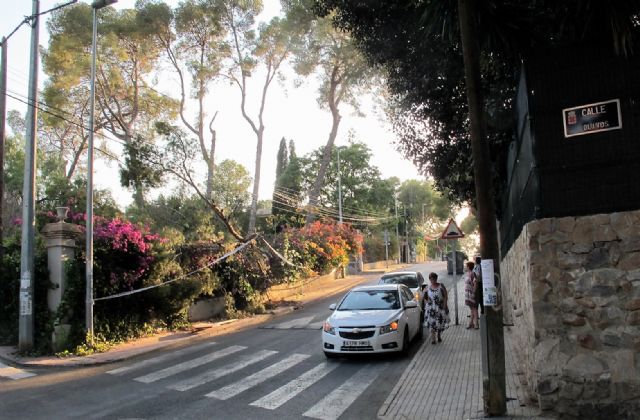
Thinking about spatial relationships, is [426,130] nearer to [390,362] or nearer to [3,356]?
[390,362]

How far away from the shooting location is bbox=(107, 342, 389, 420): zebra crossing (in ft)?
26.4

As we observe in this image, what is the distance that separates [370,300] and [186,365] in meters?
4.40

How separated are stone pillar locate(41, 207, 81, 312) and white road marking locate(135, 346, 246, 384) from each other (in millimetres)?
4574

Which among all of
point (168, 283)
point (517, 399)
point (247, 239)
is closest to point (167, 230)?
point (168, 283)

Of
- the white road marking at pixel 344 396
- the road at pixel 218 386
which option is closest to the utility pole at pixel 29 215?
the road at pixel 218 386

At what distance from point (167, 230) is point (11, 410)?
9.83 meters

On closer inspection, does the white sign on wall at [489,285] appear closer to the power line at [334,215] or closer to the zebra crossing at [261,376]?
the zebra crossing at [261,376]

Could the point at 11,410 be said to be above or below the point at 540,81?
below

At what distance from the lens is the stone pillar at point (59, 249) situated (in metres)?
13.6

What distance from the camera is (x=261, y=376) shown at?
9852mm

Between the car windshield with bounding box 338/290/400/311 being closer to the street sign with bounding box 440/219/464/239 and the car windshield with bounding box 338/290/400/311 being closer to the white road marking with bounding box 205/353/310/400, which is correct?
the white road marking with bounding box 205/353/310/400

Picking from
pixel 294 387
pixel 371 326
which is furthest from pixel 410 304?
pixel 294 387

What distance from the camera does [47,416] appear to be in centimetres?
752

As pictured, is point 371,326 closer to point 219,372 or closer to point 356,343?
point 356,343
